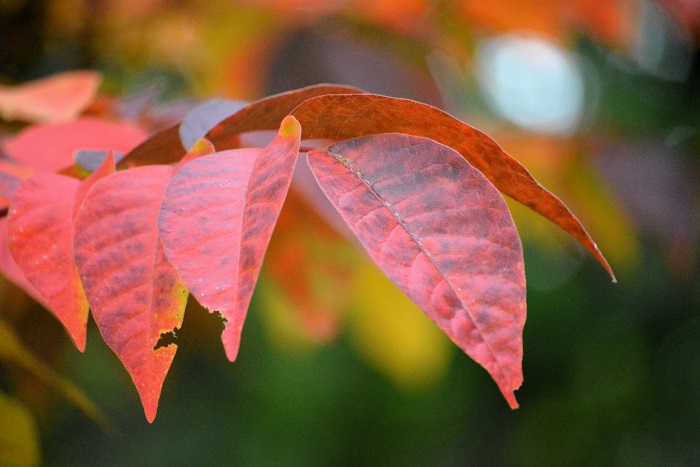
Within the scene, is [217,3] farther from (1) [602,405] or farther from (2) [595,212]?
(1) [602,405]

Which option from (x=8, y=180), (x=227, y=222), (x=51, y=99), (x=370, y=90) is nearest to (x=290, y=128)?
(x=227, y=222)

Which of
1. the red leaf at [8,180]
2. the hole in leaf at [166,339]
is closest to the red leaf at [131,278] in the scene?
the hole in leaf at [166,339]

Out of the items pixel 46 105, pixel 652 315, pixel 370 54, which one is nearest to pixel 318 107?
pixel 46 105

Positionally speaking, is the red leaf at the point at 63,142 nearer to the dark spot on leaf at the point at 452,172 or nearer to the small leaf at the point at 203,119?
the small leaf at the point at 203,119

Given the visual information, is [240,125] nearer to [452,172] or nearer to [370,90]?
[452,172]

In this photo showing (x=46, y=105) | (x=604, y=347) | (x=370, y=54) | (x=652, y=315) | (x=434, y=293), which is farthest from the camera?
(x=604, y=347)
